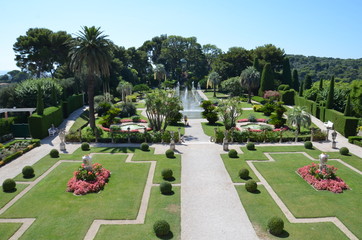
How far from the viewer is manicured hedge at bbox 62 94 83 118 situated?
45853mm

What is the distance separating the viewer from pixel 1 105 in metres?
44.7

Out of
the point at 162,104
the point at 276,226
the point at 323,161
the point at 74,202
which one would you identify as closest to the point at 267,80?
the point at 162,104

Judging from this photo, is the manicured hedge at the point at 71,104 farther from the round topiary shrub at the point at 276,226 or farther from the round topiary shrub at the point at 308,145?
the round topiary shrub at the point at 276,226

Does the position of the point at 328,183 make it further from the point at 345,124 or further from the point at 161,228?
the point at 345,124

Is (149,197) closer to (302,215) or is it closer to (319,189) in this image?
(302,215)

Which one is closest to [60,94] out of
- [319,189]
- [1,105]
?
[1,105]

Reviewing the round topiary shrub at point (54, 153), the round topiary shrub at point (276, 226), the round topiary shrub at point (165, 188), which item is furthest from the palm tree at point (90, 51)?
the round topiary shrub at point (276, 226)

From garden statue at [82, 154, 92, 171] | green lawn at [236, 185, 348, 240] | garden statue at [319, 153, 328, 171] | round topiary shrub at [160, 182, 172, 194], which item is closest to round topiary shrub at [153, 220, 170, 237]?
green lawn at [236, 185, 348, 240]

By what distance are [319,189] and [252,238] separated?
28.1 ft

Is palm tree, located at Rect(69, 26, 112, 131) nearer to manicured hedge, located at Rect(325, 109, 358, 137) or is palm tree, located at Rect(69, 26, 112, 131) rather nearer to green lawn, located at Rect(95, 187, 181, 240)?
green lawn, located at Rect(95, 187, 181, 240)

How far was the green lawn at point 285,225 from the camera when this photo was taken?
49.3 feet

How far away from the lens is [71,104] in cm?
5025

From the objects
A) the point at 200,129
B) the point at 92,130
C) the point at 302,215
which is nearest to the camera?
the point at 302,215

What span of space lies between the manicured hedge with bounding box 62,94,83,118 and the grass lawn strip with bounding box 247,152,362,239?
31.8 m
